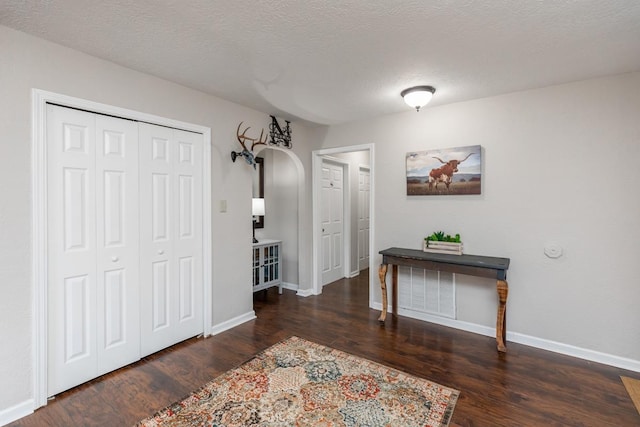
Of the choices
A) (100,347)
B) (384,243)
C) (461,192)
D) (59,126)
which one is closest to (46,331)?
(100,347)

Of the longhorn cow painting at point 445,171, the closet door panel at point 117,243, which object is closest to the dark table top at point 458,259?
the longhorn cow painting at point 445,171

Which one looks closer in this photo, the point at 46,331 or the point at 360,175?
the point at 46,331

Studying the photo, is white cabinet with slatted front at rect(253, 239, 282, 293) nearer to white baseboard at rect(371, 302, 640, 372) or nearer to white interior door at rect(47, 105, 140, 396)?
white interior door at rect(47, 105, 140, 396)

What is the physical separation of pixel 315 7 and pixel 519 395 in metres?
2.89

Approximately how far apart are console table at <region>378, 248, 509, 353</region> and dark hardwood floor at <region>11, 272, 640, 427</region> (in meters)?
0.24

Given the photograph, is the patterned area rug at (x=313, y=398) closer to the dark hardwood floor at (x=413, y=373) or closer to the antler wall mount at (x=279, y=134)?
the dark hardwood floor at (x=413, y=373)

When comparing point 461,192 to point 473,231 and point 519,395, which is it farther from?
point 519,395

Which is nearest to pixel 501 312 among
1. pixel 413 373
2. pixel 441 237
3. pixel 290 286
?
pixel 441 237

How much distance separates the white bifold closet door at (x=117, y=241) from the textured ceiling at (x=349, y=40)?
2.06ft

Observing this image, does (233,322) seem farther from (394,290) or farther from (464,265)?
(464,265)

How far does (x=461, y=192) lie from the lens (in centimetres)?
333

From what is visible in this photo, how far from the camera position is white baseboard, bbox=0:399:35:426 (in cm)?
193

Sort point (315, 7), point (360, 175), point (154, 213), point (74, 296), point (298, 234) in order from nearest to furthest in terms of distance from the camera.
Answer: point (315, 7) → point (74, 296) → point (154, 213) → point (298, 234) → point (360, 175)

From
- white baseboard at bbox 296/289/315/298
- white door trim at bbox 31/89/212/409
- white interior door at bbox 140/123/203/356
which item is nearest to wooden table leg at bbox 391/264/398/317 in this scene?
white baseboard at bbox 296/289/315/298
